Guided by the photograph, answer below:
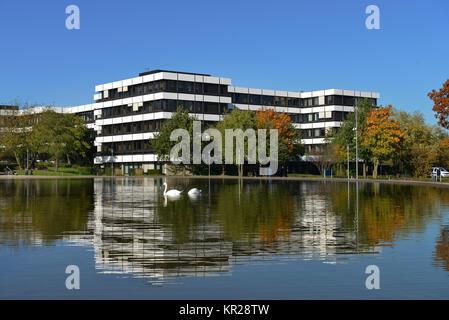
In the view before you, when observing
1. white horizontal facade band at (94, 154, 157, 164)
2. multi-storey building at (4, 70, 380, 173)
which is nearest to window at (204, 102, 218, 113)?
multi-storey building at (4, 70, 380, 173)

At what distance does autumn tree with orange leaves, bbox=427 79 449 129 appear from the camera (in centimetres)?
6750

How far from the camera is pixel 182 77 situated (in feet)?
369

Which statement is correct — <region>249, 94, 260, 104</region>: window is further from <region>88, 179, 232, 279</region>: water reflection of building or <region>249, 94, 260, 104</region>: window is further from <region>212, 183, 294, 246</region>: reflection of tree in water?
<region>88, 179, 232, 279</region>: water reflection of building

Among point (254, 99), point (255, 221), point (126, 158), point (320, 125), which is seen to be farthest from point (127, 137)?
point (255, 221)

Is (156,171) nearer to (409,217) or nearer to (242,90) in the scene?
(242,90)

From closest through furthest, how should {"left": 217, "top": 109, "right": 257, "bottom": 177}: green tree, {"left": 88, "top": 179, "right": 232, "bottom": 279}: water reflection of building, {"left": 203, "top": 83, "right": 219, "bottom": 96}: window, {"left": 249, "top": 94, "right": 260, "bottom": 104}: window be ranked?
{"left": 88, "top": 179, "right": 232, "bottom": 279}: water reflection of building → {"left": 217, "top": 109, "right": 257, "bottom": 177}: green tree → {"left": 203, "top": 83, "right": 219, "bottom": 96}: window → {"left": 249, "top": 94, "right": 260, "bottom": 104}: window

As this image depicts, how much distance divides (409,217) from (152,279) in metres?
15.1

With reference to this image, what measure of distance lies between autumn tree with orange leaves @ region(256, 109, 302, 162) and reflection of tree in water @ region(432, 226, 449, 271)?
77145mm

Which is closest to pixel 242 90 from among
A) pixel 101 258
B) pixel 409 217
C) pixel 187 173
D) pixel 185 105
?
pixel 185 105

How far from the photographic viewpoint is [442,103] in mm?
67812

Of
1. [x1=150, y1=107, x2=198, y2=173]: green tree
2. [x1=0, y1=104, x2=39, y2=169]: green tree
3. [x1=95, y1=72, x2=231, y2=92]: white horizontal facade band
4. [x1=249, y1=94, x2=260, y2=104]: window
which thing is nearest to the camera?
[x1=150, y1=107, x2=198, y2=173]: green tree

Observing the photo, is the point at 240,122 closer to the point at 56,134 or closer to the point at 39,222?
the point at 56,134

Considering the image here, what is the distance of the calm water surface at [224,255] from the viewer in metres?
9.28

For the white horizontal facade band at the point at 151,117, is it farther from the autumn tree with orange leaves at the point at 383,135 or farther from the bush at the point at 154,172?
the autumn tree with orange leaves at the point at 383,135
